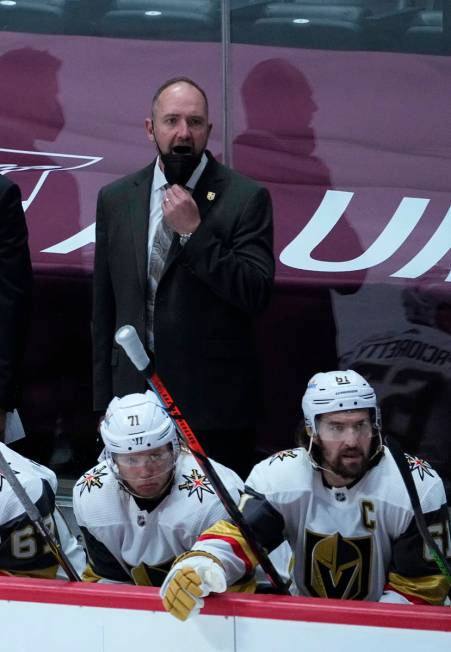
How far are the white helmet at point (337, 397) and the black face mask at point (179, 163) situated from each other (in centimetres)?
70

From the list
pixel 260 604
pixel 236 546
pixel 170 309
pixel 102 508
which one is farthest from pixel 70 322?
pixel 260 604

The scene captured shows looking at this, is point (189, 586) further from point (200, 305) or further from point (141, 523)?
point (200, 305)

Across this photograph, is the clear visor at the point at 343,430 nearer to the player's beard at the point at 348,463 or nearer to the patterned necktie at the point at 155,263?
the player's beard at the point at 348,463

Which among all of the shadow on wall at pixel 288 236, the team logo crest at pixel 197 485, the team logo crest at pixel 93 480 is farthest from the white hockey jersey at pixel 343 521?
the shadow on wall at pixel 288 236

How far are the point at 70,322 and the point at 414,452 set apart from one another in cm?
125

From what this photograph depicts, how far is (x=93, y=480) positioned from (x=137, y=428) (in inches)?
11.5

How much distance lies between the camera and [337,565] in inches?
124

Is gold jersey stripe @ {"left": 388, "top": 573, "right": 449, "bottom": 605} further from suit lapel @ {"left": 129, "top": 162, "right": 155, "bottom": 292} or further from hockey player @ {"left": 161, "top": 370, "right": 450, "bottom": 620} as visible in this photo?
suit lapel @ {"left": 129, "top": 162, "right": 155, "bottom": 292}

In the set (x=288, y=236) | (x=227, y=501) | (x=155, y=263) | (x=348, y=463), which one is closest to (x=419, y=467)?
(x=348, y=463)

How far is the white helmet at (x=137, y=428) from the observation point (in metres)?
3.03

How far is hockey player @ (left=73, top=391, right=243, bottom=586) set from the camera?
3.14 metres

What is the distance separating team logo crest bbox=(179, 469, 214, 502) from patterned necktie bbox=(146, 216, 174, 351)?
0.43 meters

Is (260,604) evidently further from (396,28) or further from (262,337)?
(396,28)

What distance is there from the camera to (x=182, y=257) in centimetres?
336
